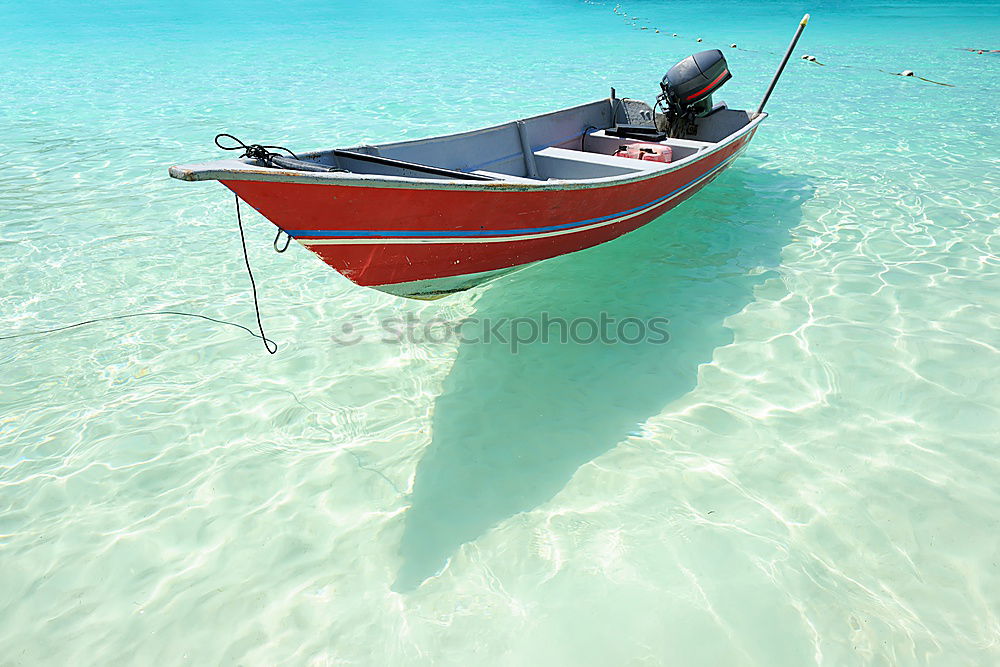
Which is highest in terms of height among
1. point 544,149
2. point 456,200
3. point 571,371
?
point 456,200

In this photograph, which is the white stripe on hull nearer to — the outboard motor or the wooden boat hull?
the wooden boat hull

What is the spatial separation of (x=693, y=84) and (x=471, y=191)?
5177 mm

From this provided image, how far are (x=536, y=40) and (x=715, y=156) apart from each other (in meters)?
24.4

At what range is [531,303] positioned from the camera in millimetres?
5852

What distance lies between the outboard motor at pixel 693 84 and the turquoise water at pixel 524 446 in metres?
1.27

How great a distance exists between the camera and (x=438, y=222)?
4137mm

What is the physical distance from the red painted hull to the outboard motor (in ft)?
8.50

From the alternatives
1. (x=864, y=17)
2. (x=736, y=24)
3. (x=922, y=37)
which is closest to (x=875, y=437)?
(x=922, y=37)

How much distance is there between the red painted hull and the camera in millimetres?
3527

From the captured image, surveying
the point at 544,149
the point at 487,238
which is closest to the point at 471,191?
the point at 487,238

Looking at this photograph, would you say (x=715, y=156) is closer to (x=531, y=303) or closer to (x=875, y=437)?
(x=531, y=303)

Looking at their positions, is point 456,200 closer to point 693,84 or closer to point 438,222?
point 438,222

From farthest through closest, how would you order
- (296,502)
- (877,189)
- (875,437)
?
(877,189), (875,437), (296,502)

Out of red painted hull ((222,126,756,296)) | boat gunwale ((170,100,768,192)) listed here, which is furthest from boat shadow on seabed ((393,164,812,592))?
boat gunwale ((170,100,768,192))
